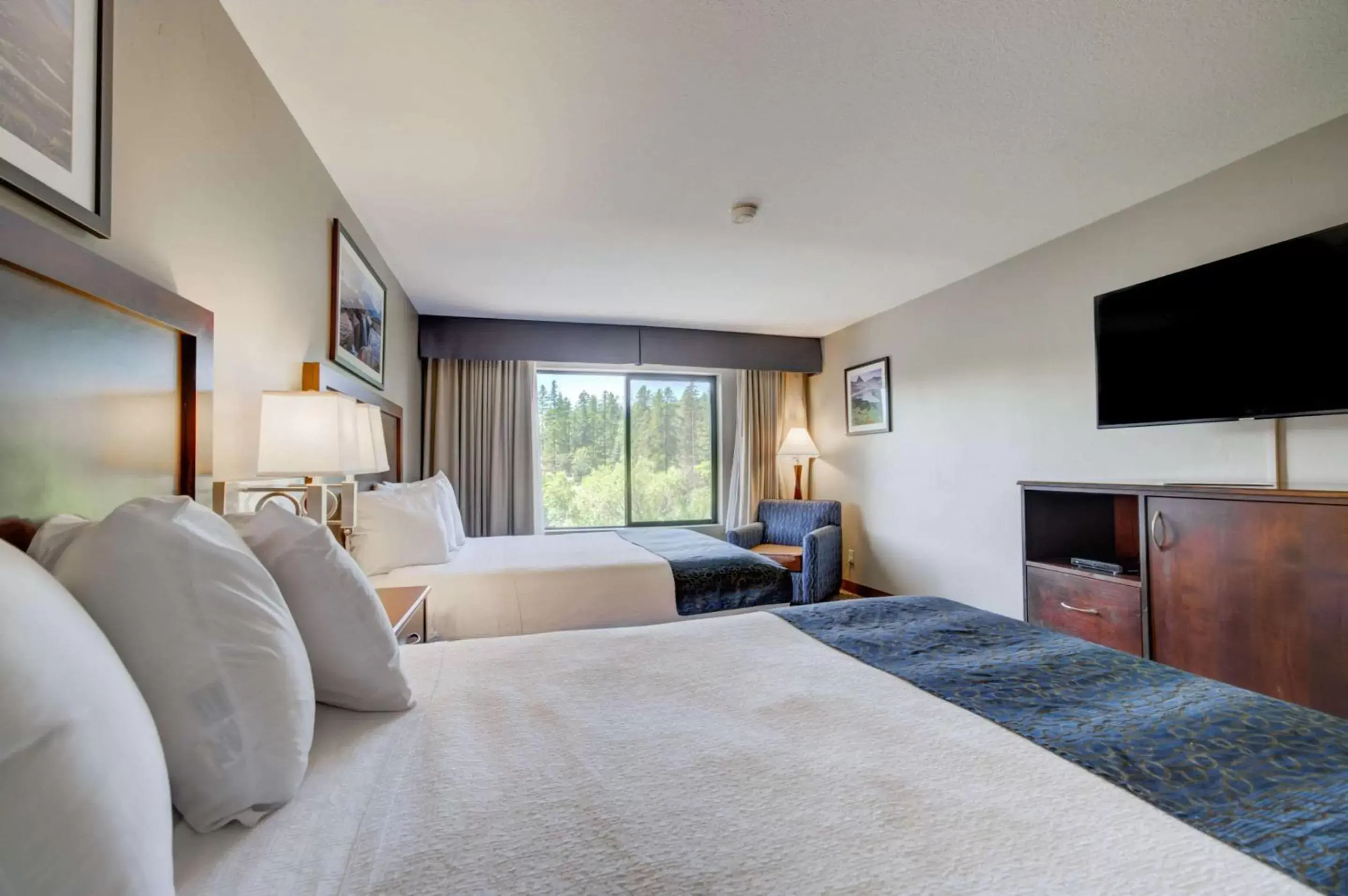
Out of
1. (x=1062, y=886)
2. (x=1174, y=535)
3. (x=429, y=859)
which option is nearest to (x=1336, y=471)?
(x=1174, y=535)

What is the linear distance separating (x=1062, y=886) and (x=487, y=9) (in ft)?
6.71

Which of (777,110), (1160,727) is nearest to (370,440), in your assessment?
(777,110)

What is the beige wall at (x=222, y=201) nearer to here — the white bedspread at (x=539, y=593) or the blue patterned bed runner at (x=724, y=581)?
the white bedspread at (x=539, y=593)

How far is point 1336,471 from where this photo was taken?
2.00 m

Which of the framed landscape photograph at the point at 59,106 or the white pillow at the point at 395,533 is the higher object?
the framed landscape photograph at the point at 59,106

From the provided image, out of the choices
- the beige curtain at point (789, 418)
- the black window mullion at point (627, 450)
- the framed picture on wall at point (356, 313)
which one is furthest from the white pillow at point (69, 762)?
the beige curtain at point (789, 418)

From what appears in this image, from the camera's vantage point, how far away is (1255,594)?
6.31 ft

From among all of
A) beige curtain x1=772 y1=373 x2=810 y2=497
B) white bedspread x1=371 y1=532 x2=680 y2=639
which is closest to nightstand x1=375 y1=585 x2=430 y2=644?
white bedspread x1=371 y1=532 x2=680 y2=639

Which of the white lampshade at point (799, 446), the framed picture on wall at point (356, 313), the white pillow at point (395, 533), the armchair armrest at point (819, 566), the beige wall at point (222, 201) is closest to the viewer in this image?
the beige wall at point (222, 201)

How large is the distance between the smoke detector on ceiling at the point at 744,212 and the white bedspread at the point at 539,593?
1.68m

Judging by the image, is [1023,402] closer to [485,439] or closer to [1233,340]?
[1233,340]

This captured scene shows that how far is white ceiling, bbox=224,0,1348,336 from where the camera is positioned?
1511 mm

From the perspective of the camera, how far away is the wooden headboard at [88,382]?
0.85 m

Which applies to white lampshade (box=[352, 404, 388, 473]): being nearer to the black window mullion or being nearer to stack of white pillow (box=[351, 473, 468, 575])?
stack of white pillow (box=[351, 473, 468, 575])
